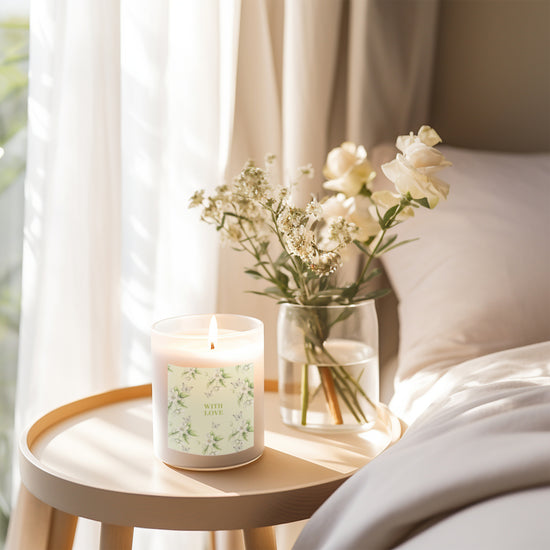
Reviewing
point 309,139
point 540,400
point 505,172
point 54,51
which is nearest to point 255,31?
point 309,139

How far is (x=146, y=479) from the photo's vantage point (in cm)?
83

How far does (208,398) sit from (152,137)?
0.60 meters

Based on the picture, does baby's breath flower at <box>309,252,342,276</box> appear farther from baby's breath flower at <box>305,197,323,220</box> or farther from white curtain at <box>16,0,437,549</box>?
white curtain at <box>16,0,437,549</box>

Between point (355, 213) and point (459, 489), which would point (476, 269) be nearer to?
point (355, 213)

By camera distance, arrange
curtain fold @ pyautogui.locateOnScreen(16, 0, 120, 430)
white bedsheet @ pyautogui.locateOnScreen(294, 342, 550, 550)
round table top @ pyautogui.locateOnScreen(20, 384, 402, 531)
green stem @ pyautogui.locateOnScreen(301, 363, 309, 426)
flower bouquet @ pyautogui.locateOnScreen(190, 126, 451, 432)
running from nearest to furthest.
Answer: white bedsheet @ pyautogui.locateOnScreen(294, 342, 550, 550) < round table top @ pyautogui.locateOnScreen(20, 384, 402, 531) < flower bouquet @ pyautogui.locateOnScreen(190, 126, 451, 432) < green stem @ pyautogui.locateOnScreen(301, 363, 309, 426) < curtain fold @ pyautogui.locateOnScreen(16, 0, 120, 430)

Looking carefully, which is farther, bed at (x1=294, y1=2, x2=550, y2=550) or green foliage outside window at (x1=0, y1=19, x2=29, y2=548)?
green foliage outside window at (x1=0, y1=19, x2=29, y2=548)

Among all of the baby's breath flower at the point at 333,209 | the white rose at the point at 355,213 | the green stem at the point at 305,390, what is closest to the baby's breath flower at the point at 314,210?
the baby's breath flower at the point at 333,209

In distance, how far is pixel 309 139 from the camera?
146 cm

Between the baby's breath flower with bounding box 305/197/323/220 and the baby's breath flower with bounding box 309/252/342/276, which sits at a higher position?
the baby's breath flower with bounding box 305/197/323/220

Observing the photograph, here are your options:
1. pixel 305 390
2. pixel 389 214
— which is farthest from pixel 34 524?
pixel 389 214

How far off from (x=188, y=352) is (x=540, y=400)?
1.25 ft

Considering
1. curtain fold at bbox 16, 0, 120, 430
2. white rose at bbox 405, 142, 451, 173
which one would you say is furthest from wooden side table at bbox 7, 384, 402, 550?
white rose at bbox 405, 142, 451, 173

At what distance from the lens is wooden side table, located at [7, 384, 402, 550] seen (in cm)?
76

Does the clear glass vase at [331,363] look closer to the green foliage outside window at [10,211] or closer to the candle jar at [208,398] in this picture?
the candle jar at [208,398]
